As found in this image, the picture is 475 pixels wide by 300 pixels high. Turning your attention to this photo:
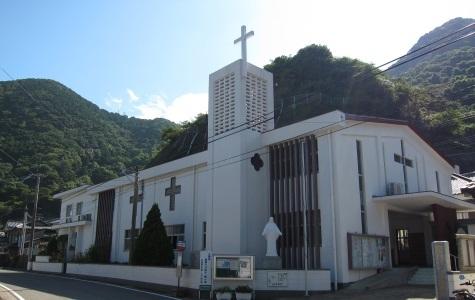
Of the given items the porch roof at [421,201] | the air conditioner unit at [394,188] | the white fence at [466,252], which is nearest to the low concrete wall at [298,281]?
the porch roof at [421,201]

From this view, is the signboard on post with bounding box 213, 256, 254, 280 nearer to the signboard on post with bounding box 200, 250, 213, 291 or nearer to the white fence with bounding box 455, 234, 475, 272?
the signboard on post with bounding box 200, 250, 213, 291

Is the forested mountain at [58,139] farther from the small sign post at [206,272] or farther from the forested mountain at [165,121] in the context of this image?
the small sign post at [206,272]

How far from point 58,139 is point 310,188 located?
56.3 ft

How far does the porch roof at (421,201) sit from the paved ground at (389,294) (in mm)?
3589

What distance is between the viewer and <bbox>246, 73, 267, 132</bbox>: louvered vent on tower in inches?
887

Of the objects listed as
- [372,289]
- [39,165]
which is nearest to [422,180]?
[372,289]

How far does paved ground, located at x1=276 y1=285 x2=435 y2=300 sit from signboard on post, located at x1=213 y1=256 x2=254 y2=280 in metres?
1.76

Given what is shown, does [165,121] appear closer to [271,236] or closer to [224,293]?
[271,236]

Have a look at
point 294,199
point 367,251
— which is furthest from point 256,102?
point 367,251

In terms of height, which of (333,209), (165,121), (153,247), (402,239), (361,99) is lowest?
(153,247)

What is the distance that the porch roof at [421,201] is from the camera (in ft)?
63.4

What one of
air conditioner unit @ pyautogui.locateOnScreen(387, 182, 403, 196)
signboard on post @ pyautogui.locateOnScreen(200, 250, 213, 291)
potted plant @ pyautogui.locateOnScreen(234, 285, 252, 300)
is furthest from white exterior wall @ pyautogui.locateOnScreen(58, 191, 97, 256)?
air conditioner unit @ pyautogui.locateOnScreen(387, 182, 403, 196)

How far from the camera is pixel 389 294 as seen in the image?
51.9 ft

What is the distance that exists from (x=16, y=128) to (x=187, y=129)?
30595 mm
